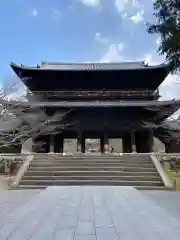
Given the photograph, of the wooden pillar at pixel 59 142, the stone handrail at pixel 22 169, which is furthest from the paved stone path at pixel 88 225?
the wooden pillar at pixel 59 142

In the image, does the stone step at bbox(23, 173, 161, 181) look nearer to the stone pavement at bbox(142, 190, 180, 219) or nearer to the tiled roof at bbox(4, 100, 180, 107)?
the stone pavement at bbox(142, 190, 180, 219)

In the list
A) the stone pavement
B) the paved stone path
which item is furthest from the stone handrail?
the paved stone path

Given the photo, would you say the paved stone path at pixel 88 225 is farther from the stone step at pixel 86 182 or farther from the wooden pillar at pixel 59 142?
the wooden pillar at pixel 59 142

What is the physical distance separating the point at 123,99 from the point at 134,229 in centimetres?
1425

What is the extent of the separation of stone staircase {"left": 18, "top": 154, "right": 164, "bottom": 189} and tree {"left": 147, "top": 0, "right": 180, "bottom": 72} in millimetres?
5235

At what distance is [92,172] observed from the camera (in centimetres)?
1023

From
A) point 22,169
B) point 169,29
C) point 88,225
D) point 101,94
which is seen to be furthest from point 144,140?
point 88,225

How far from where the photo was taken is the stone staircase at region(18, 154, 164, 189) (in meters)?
9.27

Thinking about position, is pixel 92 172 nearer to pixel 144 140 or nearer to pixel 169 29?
pixel 169 29

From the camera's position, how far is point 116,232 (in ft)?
9.53

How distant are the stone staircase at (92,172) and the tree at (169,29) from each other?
17.2 feet

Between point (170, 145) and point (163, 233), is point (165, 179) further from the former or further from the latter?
point (170, 145)

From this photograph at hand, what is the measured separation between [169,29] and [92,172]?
6.85m

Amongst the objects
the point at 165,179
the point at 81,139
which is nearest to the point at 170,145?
the point at 81,139
